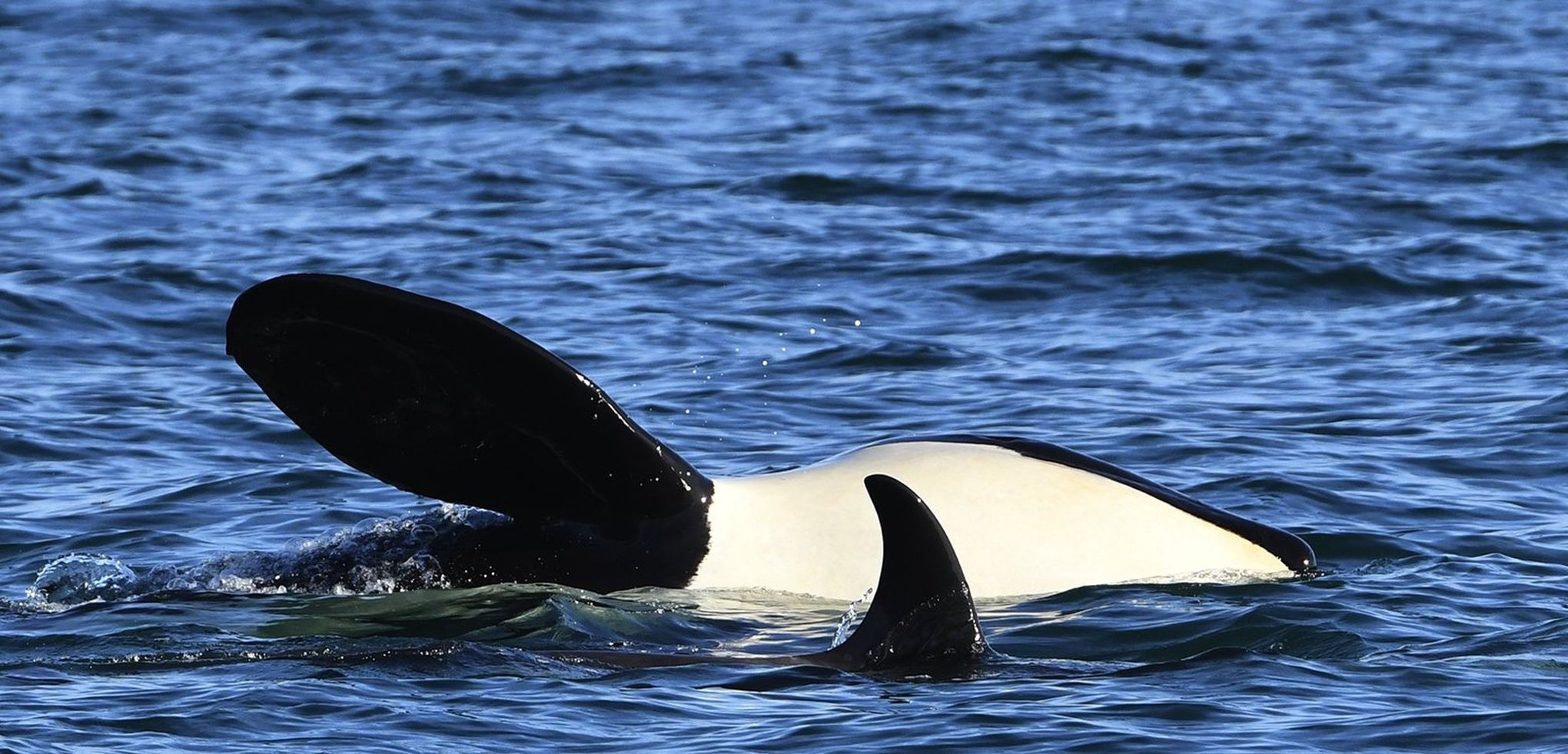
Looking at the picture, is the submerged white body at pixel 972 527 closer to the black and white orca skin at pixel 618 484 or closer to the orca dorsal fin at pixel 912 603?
the black and white orca skin at pixel 618 484

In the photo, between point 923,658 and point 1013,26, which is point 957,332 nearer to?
point 923,658

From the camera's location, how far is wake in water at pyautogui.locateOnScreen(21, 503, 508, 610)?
336 inches

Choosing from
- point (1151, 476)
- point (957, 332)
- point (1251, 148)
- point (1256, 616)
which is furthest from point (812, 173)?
point (1256, 616)

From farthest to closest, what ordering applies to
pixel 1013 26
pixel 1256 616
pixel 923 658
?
pixel 1013 26 < pixel 1256 616 < pixel 923 658

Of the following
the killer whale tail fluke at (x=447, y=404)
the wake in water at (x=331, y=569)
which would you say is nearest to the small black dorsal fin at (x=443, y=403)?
the killer whale tail fluke at (x=447, y=404)

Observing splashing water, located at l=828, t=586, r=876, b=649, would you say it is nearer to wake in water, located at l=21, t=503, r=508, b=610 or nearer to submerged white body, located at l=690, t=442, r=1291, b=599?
submerged white body, located at l=690, t=442, r=1291, b=599

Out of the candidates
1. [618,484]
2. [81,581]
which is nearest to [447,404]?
[618,484]

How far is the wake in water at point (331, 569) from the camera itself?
8.55 meters

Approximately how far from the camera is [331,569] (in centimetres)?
876

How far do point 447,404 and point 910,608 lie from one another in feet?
5.68

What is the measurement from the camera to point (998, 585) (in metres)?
8.40

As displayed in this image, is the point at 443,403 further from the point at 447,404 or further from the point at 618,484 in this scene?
the point at 618,484

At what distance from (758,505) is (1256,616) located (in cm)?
181

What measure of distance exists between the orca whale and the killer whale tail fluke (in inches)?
28.2
